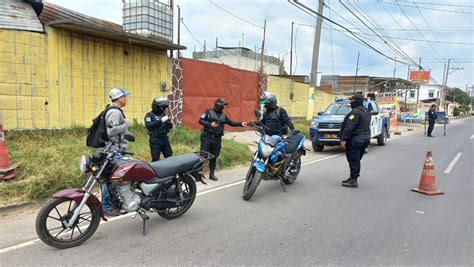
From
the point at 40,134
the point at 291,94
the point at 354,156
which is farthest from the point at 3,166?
the point at 291,94

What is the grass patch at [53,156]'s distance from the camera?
570 cm

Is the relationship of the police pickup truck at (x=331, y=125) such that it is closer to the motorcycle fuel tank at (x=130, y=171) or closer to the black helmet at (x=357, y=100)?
the black helmet at (x=357, y=100)

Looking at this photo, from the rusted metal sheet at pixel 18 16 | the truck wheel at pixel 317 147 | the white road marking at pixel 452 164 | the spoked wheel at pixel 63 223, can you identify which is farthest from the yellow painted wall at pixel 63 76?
the white road marking at pixel 452 164

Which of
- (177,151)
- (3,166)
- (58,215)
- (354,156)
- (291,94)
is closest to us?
(58,215)

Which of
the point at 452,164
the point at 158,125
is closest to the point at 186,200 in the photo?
the point at 158,125

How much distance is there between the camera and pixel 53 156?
6.97 meters

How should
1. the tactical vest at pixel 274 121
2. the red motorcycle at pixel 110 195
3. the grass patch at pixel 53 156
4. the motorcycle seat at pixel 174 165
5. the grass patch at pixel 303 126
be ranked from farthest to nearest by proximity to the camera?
1. the grass patch at pixel 303 126
2. the tactical vest at pixel 274 121
3. the grass patch at pixel 53 156
4. the motorcycle seat at pixel 174 165
5. the red motorcycle at pixel 110 195

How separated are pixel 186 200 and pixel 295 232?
5.26 ft

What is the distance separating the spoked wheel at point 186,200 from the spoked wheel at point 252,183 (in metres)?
1.16

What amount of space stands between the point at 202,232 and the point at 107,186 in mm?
1326

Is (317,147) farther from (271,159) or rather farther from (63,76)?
(63,76)

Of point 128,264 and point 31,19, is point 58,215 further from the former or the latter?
point 31,19

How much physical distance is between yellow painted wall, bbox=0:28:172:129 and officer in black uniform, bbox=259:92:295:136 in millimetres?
5143

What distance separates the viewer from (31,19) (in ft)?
27.4
